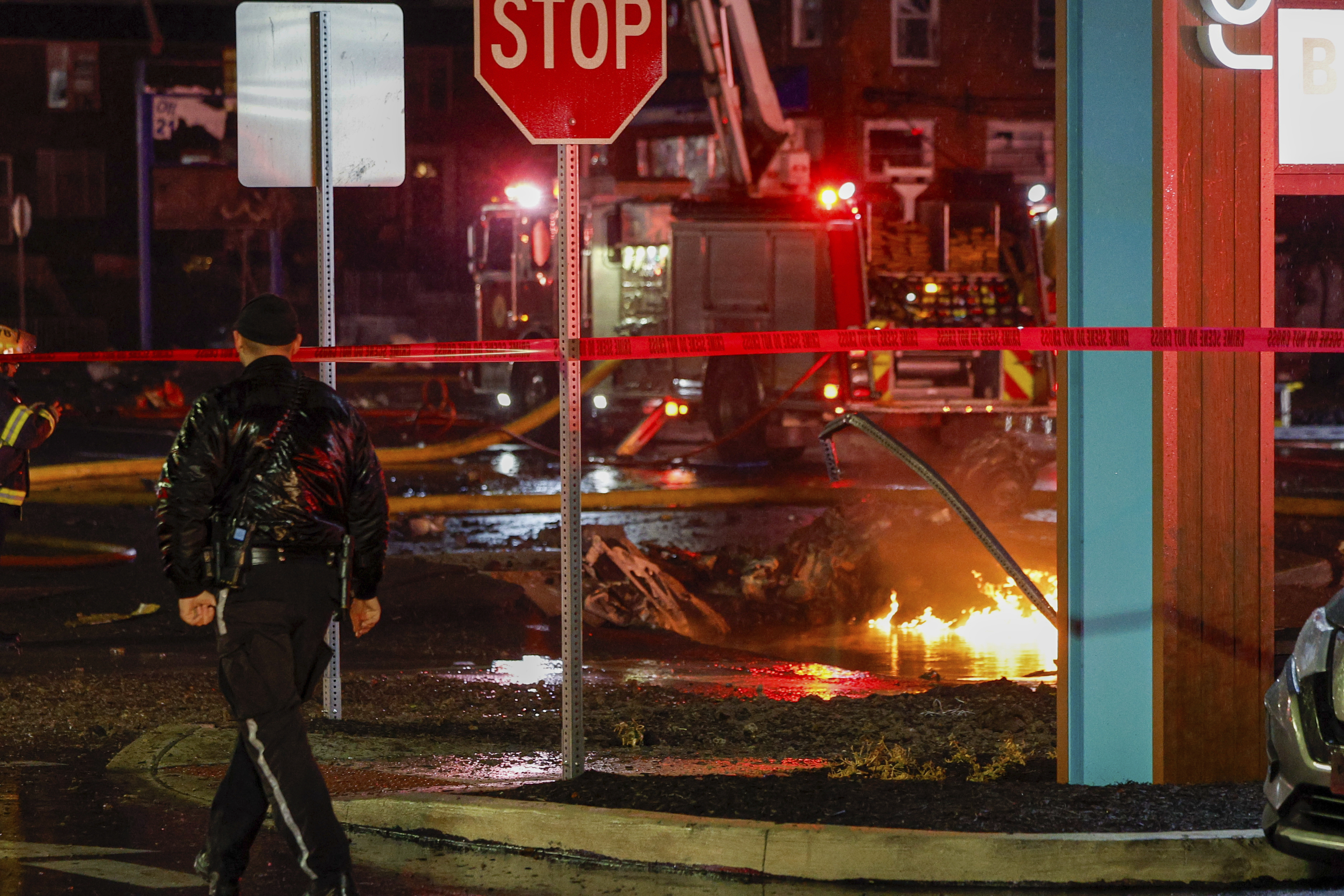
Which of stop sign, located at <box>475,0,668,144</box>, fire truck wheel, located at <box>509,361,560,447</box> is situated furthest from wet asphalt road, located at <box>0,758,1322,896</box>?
fire truck wheel, located at <box>509,361,560,447</box>

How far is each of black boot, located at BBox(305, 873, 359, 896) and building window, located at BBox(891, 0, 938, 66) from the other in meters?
31.1

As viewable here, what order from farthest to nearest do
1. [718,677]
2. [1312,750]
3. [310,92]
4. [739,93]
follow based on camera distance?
1. [739,93]
2. [718,677]
3. [310,92]
4. [1312,750]

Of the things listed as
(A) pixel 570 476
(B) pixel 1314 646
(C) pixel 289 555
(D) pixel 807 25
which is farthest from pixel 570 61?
(D) pixel 807 25

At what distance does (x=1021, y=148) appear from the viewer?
1366 inches

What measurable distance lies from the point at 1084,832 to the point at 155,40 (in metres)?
40.7

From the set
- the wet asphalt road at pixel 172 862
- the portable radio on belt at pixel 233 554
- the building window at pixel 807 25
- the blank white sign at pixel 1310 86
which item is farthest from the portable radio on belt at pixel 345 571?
the building window at pixel 807 25

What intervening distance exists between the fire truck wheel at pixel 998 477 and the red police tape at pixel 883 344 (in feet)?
27.2

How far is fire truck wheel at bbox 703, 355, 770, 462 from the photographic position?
61.6 ft

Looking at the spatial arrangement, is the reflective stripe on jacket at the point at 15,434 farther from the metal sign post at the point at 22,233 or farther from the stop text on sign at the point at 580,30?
the metal sign post at the point at 22,233

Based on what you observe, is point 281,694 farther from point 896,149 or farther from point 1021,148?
point 1021,148

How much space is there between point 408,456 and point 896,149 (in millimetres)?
19906

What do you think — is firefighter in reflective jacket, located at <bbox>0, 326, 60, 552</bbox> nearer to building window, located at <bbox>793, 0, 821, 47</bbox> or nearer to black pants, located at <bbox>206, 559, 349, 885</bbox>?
black pants, located at <bbox>206, 559, 349, 885</bbox>

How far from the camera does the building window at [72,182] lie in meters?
43.9

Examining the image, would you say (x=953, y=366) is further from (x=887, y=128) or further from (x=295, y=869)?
(x=887, y=128)
